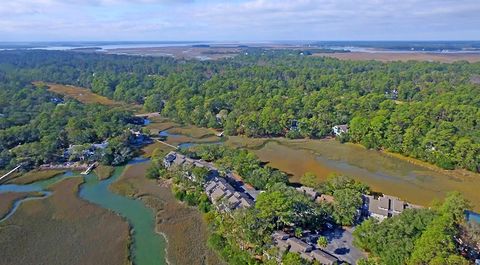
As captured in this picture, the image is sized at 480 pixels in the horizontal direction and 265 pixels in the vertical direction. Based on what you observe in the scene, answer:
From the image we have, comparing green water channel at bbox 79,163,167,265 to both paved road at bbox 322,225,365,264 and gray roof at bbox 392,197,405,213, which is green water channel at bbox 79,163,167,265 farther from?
gray roof at bbox 392,197,405,213

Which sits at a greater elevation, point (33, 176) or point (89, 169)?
point (89, 169)

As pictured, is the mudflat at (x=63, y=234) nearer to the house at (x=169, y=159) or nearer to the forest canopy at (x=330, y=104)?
the house at (x=169, y=159)

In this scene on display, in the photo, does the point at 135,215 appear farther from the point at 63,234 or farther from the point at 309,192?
the point at 309,192

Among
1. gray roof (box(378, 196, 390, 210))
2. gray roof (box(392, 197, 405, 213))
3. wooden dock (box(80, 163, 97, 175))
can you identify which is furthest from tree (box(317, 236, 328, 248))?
wooden dock (box(80, 163, 97, 175))

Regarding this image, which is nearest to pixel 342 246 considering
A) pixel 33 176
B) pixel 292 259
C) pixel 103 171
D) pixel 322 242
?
pixel 322 242

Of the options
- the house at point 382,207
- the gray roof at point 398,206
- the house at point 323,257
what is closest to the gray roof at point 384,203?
the house at point 382,207
